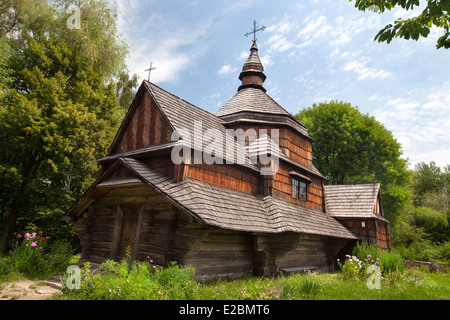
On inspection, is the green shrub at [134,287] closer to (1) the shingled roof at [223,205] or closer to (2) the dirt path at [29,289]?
(2) the dirt path at [29,289]

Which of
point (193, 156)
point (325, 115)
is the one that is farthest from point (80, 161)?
point (325, 115)

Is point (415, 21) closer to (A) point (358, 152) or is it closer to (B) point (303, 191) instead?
(B) point (303, 191)

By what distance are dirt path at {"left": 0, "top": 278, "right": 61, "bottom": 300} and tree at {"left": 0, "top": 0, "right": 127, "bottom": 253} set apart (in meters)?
7.35

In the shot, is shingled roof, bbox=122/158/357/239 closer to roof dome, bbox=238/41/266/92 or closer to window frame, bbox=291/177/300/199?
window frame, bbox=291/177/300/199

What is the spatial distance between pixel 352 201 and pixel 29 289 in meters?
16.5

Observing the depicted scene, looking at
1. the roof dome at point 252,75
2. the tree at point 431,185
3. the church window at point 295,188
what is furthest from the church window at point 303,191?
the tree at point 431,185

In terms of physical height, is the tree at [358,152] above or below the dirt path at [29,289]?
above

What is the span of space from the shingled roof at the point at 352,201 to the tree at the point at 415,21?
11649 mm

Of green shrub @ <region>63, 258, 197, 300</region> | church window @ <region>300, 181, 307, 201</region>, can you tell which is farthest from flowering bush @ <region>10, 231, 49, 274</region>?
church window @ <region>300, 181, 307, 201</region>

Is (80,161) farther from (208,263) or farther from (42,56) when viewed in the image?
(208,263)

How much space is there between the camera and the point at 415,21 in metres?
5.70

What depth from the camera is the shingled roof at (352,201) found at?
16.2m
